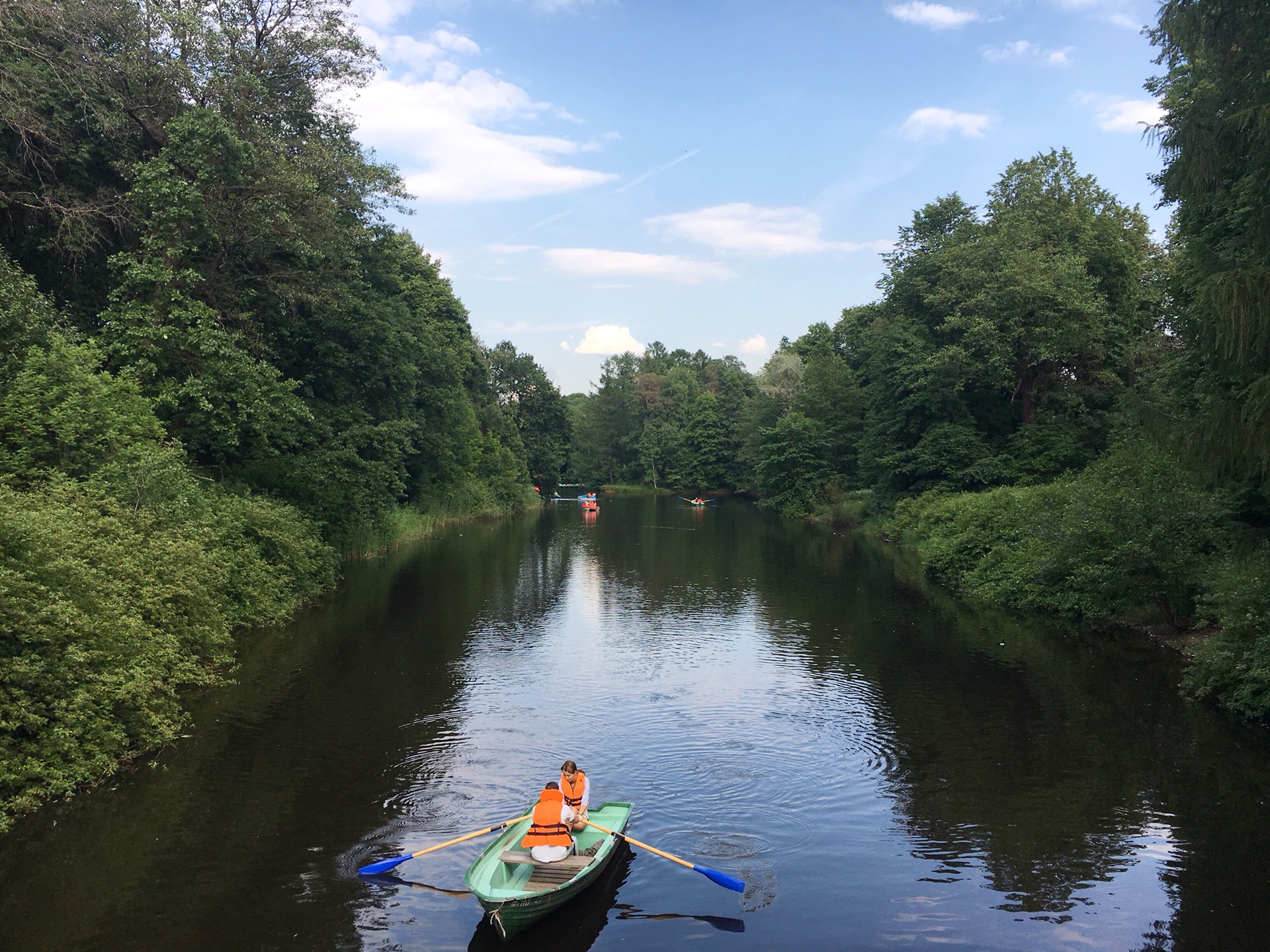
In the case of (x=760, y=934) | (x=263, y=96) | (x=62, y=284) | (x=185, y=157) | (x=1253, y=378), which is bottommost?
(x=760, y=934)

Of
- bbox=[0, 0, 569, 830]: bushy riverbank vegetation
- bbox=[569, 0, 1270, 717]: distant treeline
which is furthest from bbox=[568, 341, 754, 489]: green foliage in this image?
bbox=[0, 0, 569, 830]: bushy riverbank vegetation

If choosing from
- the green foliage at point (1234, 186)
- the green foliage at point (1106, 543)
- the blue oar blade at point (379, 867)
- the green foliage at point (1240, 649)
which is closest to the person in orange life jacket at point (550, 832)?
the blue oar blade at point (379, 867)

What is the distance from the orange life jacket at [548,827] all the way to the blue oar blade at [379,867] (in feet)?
5.05

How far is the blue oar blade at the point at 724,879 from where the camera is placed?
10.4m

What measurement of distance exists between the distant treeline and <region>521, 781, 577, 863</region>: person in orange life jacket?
1108 centimetres

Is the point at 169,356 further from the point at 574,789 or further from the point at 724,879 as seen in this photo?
the point at 724,879

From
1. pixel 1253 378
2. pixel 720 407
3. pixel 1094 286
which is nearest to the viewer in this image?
pixel 1253 378

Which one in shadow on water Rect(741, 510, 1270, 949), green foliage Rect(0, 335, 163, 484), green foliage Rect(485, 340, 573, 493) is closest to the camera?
shadow on water Rect(741, 510, 1270, 949)

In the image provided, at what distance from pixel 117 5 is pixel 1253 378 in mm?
28213

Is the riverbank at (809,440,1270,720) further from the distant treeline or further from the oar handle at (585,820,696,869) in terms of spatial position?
the oar handle at (585,820,696,869)

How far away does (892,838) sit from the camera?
40.1 ft

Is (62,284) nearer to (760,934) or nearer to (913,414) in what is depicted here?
(760,934)

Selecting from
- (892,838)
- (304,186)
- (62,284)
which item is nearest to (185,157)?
(304,186)

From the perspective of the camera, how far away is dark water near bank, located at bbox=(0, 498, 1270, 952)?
32.6 ft
